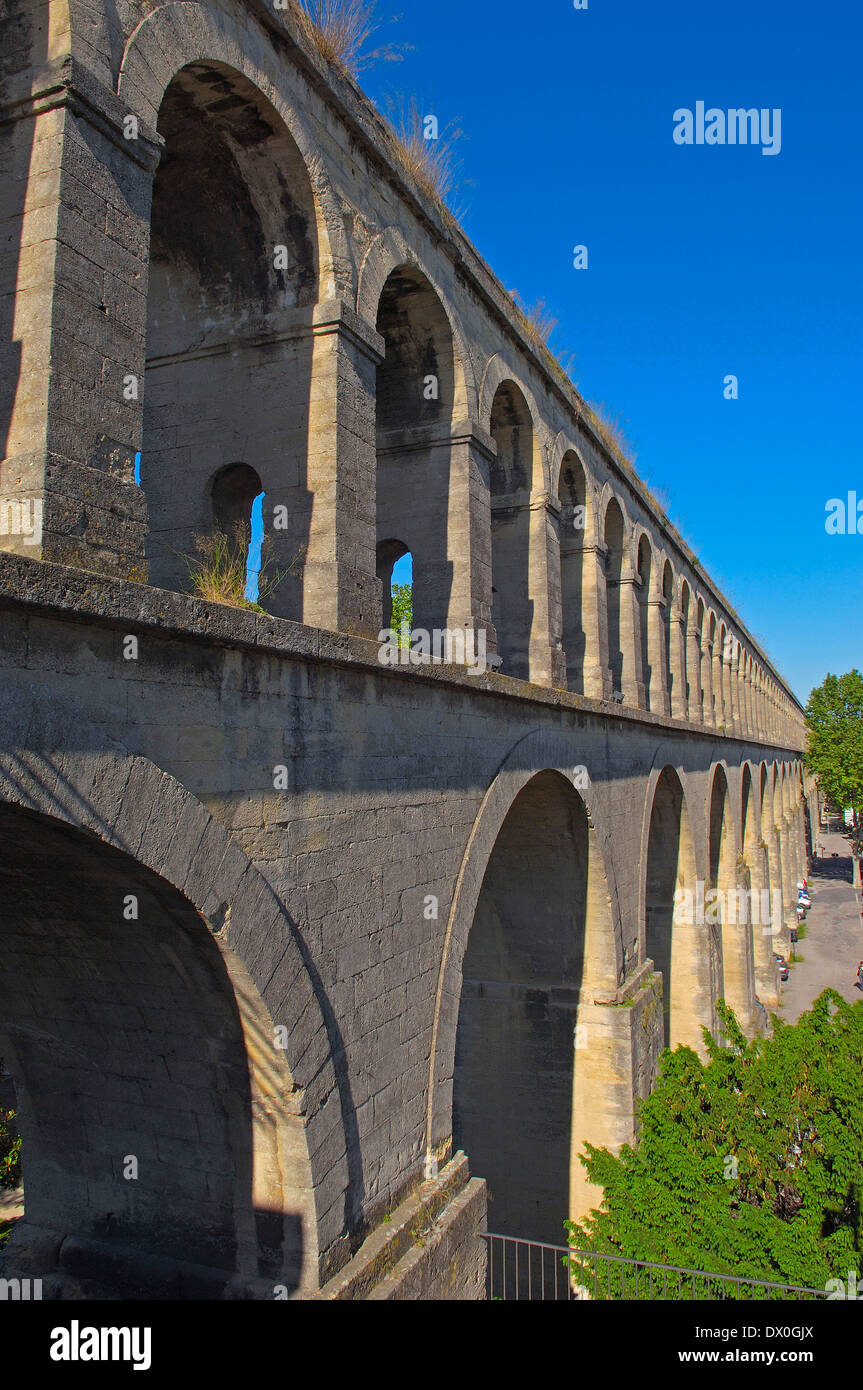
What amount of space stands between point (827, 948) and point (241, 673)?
32315 millimetres

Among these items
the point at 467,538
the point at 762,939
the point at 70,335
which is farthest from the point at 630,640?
the point at 762,939

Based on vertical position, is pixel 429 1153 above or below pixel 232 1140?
below

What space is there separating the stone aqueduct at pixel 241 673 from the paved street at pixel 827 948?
15.0 m

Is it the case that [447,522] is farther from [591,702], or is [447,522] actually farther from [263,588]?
[591,702]

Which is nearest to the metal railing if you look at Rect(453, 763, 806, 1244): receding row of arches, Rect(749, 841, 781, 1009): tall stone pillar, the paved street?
Rect(453, 763, 806, 1244): receding row of arches

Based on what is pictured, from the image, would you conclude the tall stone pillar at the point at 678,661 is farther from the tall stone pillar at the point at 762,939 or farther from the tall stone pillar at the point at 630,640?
the tall stone pillar at the point at 762,939

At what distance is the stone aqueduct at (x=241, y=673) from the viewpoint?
3.42m

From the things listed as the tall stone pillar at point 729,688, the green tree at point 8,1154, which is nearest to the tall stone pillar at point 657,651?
the tall stone pillar at point 729,688

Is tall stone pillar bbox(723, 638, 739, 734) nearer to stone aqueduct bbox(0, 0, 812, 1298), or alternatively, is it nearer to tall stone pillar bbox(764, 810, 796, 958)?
tall stone pillar bbox(764, 810, 796, 958)

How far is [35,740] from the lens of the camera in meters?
2.98

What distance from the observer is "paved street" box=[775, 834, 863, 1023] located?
25.4 m

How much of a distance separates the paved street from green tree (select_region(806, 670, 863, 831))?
4143 mm
